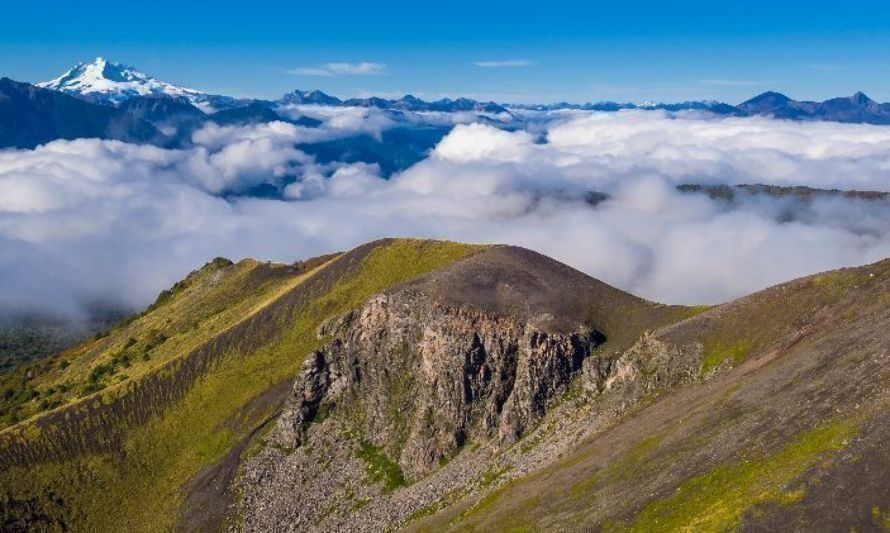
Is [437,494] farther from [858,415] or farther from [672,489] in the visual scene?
[858,415]

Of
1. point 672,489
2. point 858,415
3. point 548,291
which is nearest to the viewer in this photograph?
point 858,415

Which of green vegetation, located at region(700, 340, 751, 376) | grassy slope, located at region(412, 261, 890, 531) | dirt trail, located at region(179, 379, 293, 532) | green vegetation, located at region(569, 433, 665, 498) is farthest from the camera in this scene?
dirt trail, located at region(179, 379, 293, 532)

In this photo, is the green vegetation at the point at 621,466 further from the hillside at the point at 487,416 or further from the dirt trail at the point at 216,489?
the dirt trail at the point at 216,489

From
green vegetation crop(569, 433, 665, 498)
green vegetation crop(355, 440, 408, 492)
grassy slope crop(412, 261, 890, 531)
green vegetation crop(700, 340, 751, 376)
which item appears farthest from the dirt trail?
green vegetation crop(700, 340, 751, 376)

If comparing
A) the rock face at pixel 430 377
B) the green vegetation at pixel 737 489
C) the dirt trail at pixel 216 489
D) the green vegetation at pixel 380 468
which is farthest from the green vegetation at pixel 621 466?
the dirt trail at pixel 216 489

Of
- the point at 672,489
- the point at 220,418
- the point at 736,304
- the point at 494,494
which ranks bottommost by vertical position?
the point at 220,418

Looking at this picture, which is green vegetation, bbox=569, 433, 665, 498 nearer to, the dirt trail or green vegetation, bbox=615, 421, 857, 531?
green vegetation, bbox=615, 421, 857, 531

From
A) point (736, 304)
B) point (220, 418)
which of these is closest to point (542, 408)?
point (736, 304)
